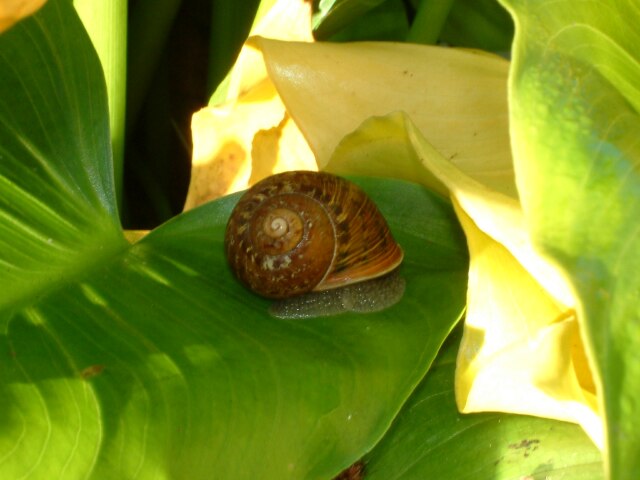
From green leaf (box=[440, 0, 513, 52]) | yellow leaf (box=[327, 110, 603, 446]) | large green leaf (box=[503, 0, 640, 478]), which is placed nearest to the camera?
large green leaf (box=[503, 0, 640, 478])

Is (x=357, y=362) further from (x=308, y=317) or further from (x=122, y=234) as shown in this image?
(x=122, y=234)

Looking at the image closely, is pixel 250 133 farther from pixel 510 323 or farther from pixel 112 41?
pixel 510 323

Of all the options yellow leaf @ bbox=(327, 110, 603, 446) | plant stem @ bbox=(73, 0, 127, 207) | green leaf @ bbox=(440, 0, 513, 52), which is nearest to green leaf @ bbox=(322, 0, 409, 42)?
green leaf @ bbox=(440, 0, 513, 52)

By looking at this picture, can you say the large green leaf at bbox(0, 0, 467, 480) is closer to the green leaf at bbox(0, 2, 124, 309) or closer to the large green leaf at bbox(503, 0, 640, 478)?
the green leaf at bbox(0, 2, 124, 309)

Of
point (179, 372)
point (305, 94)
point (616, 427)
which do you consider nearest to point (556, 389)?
point (616, 427)

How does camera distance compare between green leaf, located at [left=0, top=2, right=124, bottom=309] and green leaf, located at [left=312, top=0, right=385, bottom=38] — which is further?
green leaf, located at [left=312, top=0, right=385, bottom=38]

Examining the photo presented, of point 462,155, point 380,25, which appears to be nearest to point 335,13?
point 380,25

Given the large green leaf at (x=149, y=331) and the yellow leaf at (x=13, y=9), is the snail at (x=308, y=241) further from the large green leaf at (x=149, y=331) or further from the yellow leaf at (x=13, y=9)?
the yellow leaf at (x=13, y=9)
